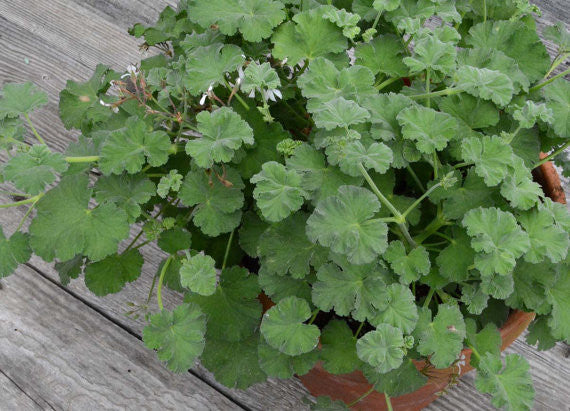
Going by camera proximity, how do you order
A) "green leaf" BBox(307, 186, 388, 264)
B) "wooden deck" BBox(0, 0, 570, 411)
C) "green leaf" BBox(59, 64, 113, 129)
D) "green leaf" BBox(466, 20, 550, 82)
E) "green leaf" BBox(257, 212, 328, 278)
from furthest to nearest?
"wooden deck" BBox(0, 0, 570, 411), "green leaf" BBox(59, 64, 113, 129), "green leaf" BBox(466, 20, 550, 82), "green leaf" BBox(257, 212, 328, 278), "green leaf" BBox(307, 186, 388, 264)

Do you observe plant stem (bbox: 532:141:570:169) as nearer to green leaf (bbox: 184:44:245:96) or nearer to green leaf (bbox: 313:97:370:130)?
green leaf (bbox: 313:97:370:130)

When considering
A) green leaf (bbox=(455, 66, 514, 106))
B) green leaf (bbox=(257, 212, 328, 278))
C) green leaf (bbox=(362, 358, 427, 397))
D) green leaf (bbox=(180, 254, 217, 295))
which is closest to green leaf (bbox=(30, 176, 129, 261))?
green leaf (bbox=(180, 254, 217, 295))

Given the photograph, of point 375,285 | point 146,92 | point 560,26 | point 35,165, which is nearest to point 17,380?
point 35,165

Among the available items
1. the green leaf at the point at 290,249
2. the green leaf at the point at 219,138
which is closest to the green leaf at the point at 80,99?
the green leaf at the point at 219,138


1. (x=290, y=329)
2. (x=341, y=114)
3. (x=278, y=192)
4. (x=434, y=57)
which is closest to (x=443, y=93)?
(x=434, y=57)

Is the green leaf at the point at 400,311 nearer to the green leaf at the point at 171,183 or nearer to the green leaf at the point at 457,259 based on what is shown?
the green leaf at the point at 457,259

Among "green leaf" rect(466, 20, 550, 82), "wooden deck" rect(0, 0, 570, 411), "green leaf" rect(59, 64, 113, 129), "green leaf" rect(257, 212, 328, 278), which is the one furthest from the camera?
"wooden deck" rect(0, 0, 570, 411)

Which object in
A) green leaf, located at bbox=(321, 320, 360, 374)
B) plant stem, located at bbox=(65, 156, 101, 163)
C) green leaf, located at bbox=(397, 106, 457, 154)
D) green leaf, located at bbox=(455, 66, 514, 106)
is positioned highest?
green leaf, located at bbox=(455, 66, 514, 106)
